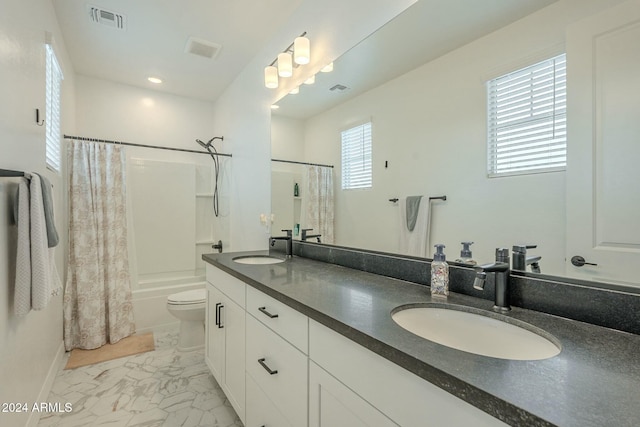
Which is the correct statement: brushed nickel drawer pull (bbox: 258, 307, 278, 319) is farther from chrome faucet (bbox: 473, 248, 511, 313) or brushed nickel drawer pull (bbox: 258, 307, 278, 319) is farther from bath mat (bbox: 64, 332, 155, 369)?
bath mat (bbox: 64, 332, 155, 369)

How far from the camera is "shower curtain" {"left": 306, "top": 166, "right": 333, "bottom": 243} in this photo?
1859 millimetres

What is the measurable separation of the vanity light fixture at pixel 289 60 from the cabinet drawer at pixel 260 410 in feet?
6.21

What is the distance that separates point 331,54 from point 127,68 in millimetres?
2301

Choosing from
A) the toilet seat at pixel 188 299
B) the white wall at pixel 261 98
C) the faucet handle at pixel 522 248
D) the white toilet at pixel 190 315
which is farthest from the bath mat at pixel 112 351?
the faucet handle at pixel 522 248

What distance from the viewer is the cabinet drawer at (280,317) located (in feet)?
3.30

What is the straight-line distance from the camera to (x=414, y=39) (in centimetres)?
132

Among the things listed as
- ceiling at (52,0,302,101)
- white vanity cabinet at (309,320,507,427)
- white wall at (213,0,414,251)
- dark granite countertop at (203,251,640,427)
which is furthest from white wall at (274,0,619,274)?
ceiling at (52,0,302,101)

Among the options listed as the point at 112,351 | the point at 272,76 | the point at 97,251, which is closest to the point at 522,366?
the point at 272,76

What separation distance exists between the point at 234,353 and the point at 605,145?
1756 millimetres

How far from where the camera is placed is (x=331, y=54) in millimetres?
1808

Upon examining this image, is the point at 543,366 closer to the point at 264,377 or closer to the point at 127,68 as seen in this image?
the point at 264,377

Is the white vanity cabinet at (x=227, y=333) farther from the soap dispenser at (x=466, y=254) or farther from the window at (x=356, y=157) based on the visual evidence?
the soap dispenser at (x=466, y=254)

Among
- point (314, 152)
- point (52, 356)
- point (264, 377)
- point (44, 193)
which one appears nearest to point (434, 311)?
point (264, 377)

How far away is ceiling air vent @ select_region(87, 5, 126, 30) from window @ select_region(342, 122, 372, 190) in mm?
1928
